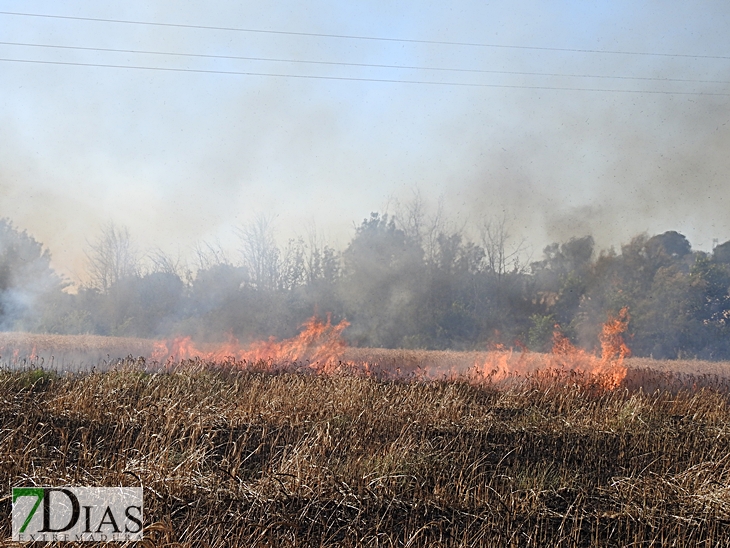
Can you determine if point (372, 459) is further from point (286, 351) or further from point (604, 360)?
point (604, 360)

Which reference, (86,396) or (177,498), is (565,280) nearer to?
(86,396)

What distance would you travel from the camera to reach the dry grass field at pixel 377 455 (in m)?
6.23

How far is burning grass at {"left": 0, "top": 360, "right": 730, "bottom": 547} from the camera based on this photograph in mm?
6215

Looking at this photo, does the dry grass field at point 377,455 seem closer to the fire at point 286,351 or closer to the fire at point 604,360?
the fire at point 604,360

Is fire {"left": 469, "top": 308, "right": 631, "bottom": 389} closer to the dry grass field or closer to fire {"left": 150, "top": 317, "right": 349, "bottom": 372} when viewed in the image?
the dry grass field

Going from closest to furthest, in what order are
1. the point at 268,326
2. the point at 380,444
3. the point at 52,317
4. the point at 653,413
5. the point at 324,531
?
the point at 324,531 < the point at 380,444 < the point at 653,413 < the point at 268,326 < the point at 52,317

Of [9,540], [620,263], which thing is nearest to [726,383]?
[620,263]

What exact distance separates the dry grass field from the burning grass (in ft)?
0.10

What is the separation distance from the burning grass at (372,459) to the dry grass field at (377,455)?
0.03 meters

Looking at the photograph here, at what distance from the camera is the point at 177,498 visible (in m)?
6.34

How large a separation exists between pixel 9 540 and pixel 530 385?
11.2 metres

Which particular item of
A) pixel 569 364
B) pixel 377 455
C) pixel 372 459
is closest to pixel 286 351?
pixel 569 364

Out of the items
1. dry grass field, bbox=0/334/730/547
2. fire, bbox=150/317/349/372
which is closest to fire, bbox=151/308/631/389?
fire, bbox=150/317/349/372

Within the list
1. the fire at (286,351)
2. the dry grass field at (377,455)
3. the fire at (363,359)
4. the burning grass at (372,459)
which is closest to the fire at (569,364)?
the fire at (363,359)
